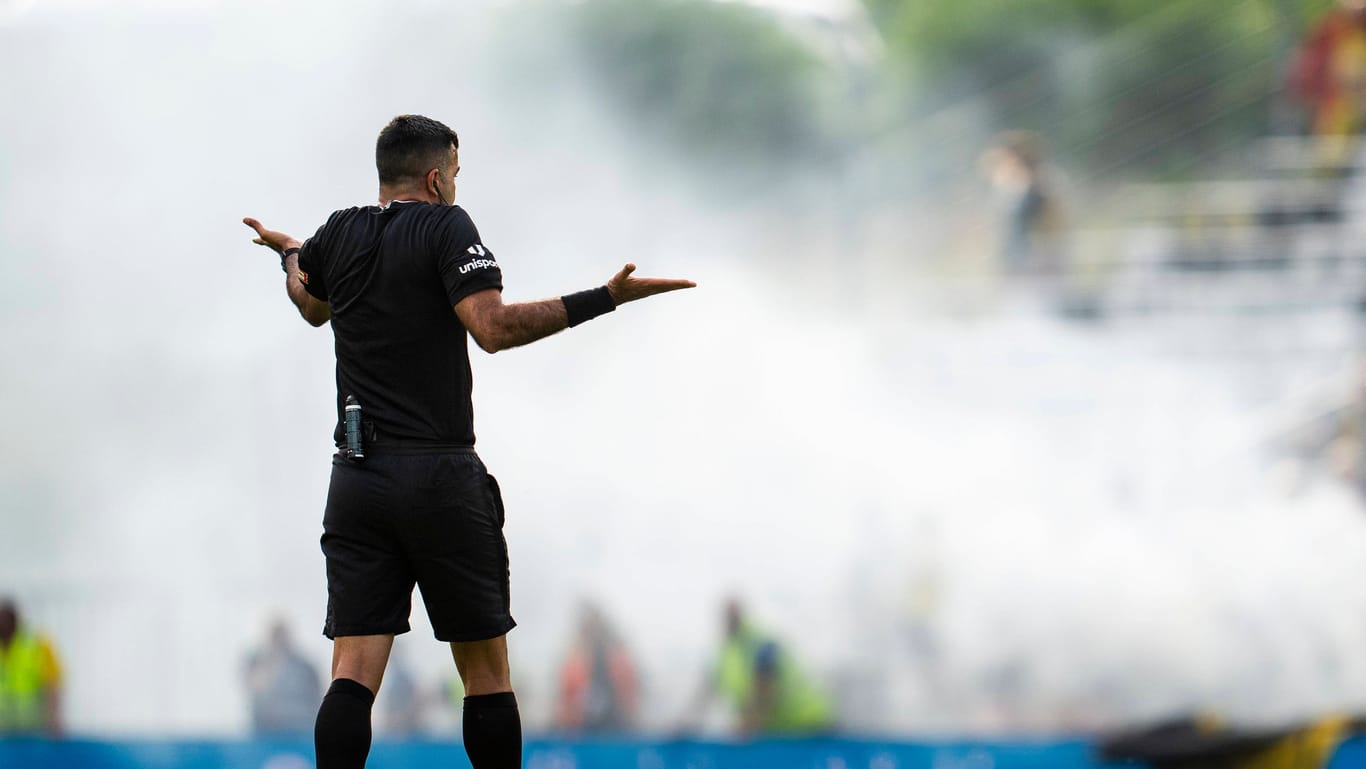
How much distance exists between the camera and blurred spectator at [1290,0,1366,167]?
11.1 meters

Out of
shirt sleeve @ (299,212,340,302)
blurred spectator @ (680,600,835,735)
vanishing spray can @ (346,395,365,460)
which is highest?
shirt sleeve @ (299,212,340,302)

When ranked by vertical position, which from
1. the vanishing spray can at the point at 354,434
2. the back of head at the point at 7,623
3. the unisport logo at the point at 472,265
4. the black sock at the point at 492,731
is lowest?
the back of head at the point at 7,623

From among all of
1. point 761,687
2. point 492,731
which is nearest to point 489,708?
point 492,731

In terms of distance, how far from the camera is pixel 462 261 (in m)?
3.60

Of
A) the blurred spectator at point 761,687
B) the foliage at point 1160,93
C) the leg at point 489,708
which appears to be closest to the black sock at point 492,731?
the leg at point 489,708

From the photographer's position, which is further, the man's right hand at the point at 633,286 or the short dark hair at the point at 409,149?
the short dark hair at the point at 409,149

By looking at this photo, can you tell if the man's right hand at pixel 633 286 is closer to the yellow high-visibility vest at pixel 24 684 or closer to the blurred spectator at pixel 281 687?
the blurred spectator at pixel 281 687

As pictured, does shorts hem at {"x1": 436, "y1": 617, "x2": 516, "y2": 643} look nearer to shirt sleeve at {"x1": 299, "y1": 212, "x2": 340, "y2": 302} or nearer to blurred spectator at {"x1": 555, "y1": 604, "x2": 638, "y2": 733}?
shirt sleeve at {"x1": 299, "y1": 212, "x2": 340, "y2": 302}

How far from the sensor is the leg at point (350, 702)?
364 centimetres

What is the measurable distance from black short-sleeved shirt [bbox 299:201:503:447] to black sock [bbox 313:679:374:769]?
0.50 meters

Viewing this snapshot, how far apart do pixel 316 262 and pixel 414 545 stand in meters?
0.62

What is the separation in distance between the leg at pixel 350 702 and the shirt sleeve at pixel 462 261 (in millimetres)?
719

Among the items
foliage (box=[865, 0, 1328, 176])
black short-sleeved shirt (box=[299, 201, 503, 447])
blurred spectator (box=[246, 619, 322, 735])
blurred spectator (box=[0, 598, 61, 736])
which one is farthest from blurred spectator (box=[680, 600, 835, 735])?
black short-sleeved shirt (box=[299, 201, 503, 447])

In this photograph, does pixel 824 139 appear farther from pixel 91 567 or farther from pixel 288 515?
pixel 91 567
